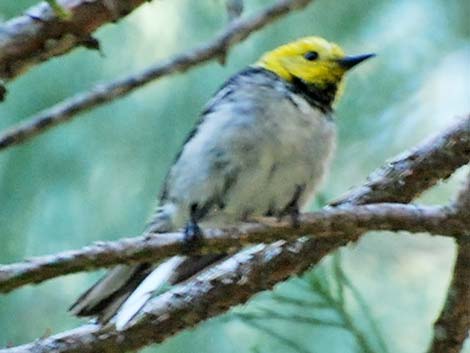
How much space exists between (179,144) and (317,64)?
241 millimetres

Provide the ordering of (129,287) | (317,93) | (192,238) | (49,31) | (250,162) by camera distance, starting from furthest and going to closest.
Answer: (317,93) → (250,162) → (129,287) → (49,31) → (192,238)

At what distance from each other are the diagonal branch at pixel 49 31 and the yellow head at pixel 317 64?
70 cm

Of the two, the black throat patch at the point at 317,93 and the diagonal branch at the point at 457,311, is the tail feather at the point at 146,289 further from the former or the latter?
the black throat patch at the point at 317,93

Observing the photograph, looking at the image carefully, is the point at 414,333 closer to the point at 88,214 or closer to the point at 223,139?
the point at 223,139

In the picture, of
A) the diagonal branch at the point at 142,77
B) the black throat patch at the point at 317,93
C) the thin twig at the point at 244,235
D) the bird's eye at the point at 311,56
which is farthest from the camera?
the bird's eye at the point at 311,56

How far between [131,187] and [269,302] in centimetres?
25

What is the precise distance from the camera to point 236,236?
35.4 inches

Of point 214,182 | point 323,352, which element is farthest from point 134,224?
point 323,352

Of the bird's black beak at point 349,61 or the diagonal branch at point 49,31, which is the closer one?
the diagonal branch at point 49,31

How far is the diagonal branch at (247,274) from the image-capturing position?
3.46 feet

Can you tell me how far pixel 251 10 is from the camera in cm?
175

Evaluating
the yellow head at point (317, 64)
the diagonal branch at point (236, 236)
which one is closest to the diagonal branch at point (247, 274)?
the diagonal branch at point (236, 236)

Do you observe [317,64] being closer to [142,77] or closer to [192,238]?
[142,77]

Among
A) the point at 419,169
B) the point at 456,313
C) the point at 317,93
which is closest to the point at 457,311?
the point at 456,313
